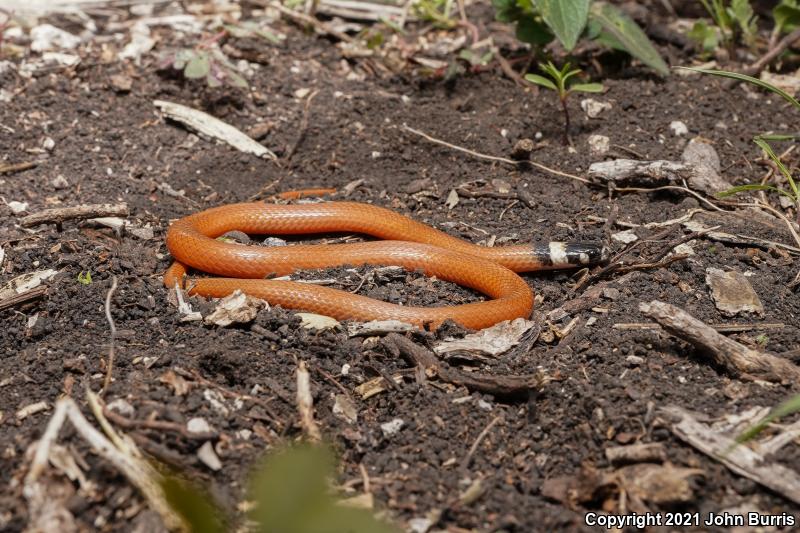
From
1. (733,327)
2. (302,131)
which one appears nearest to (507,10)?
(302,131)

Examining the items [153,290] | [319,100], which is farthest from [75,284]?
[319,100]

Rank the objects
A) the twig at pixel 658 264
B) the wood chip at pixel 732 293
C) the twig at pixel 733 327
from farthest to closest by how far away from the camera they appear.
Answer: the twig at pixel 658 264, the wood chip at pixel 732 293, the twig at pixel 733 327

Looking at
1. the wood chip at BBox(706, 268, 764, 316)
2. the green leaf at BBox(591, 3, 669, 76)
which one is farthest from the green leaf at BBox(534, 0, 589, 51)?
the wood chip at BBox(706, 268, 764, 316)

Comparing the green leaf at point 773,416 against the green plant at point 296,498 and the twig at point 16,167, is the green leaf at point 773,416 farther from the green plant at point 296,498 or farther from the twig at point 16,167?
the twig at point 16,167

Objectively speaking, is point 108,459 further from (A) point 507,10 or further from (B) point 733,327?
(A) point 507,10

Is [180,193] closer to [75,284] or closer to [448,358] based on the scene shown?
[75,284]

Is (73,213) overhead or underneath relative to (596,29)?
underneath

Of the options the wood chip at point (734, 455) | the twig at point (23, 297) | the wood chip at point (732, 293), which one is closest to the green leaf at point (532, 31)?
the wood chip at point (732, 293)
